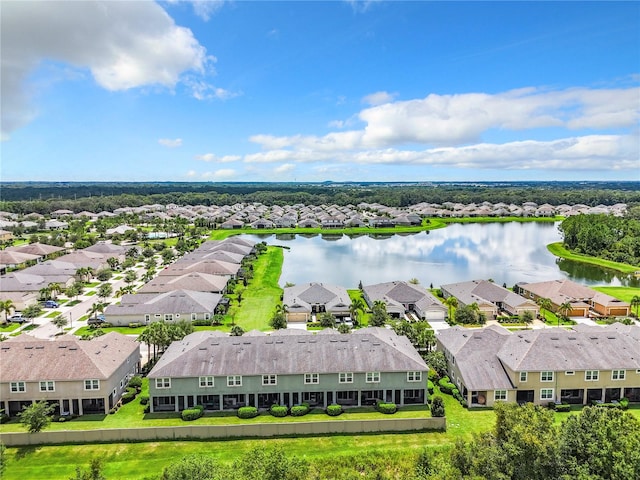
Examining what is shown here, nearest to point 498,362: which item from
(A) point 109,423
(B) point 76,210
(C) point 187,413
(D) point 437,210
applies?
(C) point 187,413

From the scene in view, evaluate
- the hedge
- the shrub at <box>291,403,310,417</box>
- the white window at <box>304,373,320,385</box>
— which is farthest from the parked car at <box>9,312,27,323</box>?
the white window at <box>304,373,320,385</box>

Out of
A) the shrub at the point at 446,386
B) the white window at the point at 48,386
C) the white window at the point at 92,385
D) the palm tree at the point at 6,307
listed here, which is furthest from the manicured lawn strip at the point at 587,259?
the palm tree at the point at 6,307

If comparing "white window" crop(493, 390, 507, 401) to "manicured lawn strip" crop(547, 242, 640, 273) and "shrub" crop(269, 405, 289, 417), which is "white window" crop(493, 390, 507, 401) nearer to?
"shrub" crop(269, 405, 289, 417)

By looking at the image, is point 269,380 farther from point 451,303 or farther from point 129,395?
point 451,303

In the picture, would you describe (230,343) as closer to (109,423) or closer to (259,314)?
(109,423)

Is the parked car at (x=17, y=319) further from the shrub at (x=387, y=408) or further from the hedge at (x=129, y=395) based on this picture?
the shrub at (x=387, y=408)

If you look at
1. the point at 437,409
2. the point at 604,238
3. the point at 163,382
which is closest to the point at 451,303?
the point at 437,409
